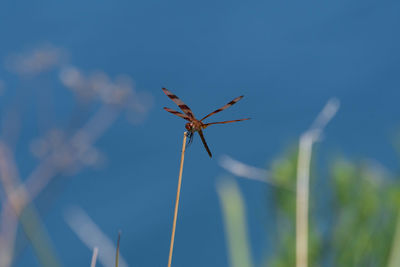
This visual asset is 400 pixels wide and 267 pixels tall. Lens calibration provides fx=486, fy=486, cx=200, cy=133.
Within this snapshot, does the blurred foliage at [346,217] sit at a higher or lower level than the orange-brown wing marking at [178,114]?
higher

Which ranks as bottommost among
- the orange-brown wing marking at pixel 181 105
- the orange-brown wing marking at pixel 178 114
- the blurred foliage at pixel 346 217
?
the orange-brown wing marking at pixel 178 114

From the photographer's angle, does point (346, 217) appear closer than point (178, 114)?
No

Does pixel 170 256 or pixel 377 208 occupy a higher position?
pixel 377 208

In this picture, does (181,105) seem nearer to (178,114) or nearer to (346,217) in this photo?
(178,114)

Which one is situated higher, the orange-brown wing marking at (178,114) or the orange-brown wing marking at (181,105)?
the orange-brown wing marking at (181,105)

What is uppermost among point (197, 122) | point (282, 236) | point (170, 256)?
point (282, 236)

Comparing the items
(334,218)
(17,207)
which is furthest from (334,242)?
Result: (17,207)

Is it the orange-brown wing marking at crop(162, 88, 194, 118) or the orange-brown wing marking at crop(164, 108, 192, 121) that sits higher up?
the orange-brown wing marking at crop(162, 88, 194, 118)

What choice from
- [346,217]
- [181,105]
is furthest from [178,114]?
[346,217]

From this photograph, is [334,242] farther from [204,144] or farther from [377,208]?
[204,144]

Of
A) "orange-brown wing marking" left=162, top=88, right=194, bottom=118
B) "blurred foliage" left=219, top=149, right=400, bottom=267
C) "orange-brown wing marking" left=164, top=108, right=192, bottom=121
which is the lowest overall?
"orange-brown wing marking" left=164, top=108, right=192, bottom=121

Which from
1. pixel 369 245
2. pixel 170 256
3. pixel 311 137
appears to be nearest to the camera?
pixel 170 256
